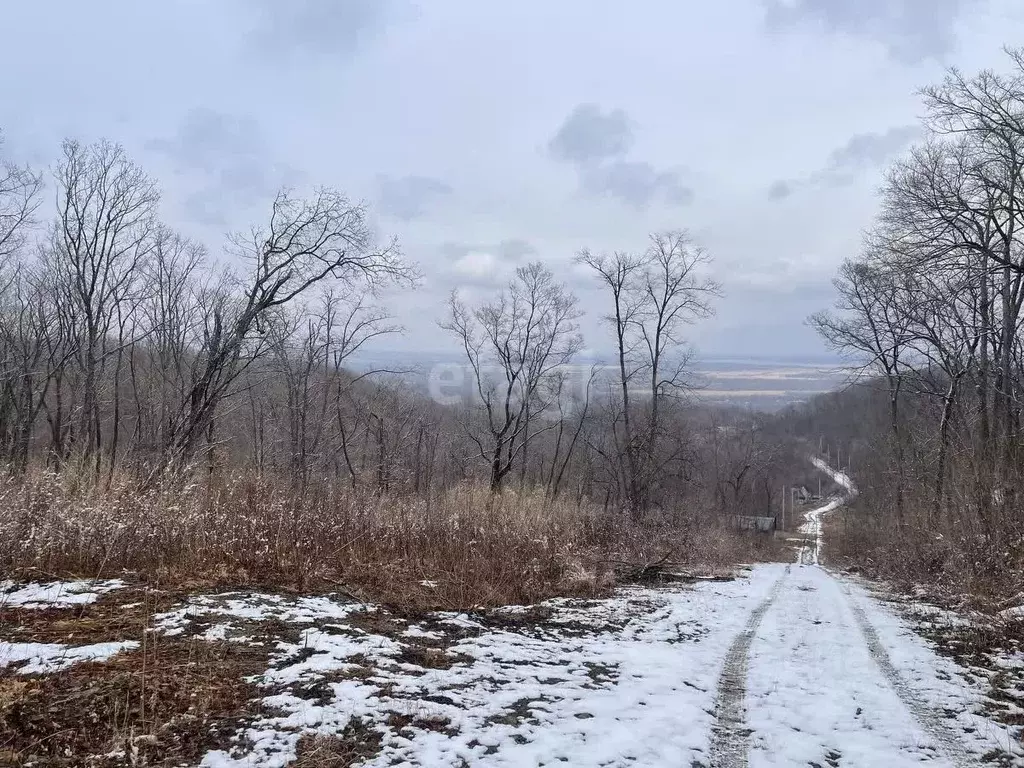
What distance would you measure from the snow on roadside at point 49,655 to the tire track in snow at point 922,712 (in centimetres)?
570

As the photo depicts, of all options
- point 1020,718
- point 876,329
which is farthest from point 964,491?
point 876,329

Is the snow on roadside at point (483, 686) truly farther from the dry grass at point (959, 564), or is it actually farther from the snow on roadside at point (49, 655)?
the dry grass at point (959, 564)

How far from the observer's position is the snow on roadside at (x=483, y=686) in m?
3.74

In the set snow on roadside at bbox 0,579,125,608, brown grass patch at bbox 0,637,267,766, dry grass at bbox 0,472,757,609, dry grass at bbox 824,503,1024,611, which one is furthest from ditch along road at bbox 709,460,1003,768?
snow on roadside at bbox 0,579,125,608

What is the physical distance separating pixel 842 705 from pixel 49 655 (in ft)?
19.2

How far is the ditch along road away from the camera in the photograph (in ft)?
12.9

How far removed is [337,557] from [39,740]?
17.9 feet

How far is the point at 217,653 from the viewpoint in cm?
484

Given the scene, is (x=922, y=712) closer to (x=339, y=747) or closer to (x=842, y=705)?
(x=842, y=705)

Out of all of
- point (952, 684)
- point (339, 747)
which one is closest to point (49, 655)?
point (339, 747)

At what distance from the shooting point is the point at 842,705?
190 inches

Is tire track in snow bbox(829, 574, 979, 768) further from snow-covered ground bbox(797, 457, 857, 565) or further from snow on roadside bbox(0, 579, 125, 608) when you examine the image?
snow-covered ground bbox(797, 457, 857, 565)

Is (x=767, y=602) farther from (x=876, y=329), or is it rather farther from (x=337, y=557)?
(x=876, y=329)

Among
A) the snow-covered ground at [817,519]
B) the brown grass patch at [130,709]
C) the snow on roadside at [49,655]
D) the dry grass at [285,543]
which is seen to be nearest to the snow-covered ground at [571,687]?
the snow on roadside at [49,655]
